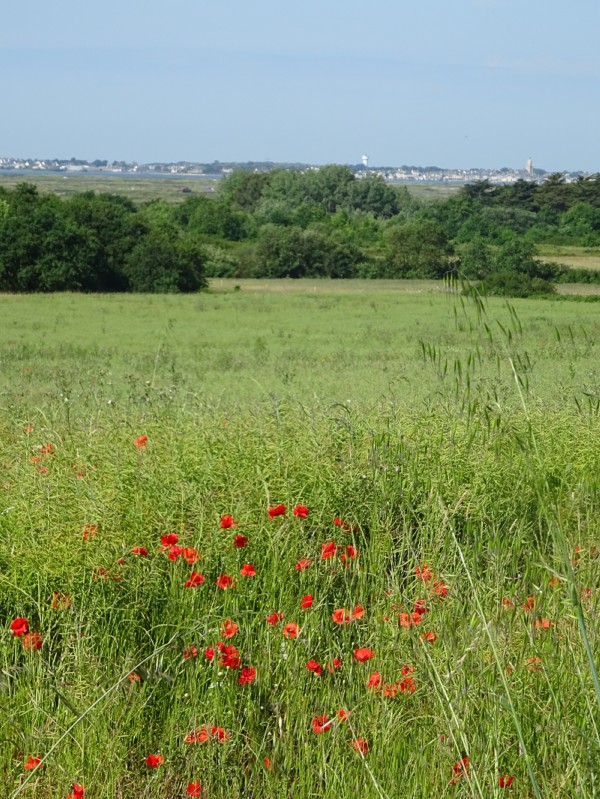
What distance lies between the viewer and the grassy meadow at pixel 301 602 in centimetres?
266

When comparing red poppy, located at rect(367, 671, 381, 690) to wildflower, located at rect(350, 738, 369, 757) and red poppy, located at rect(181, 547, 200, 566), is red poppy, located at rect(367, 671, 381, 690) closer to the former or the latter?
wildflower, located at rect(350, 738, 369, 757)

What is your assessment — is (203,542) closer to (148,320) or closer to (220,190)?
(148,320)

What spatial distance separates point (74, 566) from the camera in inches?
144

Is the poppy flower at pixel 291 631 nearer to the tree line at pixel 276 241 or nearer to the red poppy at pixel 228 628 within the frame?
the red poppy at pixel 228 628

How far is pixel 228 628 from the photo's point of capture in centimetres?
293

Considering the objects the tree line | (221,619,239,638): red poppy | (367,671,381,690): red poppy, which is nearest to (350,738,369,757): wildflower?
(367,671,381,690): red poppy

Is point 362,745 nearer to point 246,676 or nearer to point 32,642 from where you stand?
point 246,676

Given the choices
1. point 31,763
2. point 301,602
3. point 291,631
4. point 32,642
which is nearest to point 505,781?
point 291,631

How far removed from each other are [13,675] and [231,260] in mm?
58882

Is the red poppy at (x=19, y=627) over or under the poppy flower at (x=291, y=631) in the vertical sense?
over

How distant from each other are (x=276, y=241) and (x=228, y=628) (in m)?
59.2

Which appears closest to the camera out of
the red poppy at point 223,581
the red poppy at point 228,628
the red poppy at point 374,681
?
the red poppy at point 374,681

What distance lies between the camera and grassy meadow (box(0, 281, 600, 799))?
2.66 m

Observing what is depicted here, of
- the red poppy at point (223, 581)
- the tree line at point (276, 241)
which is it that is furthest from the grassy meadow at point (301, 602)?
the tree line at point (276, 241)
